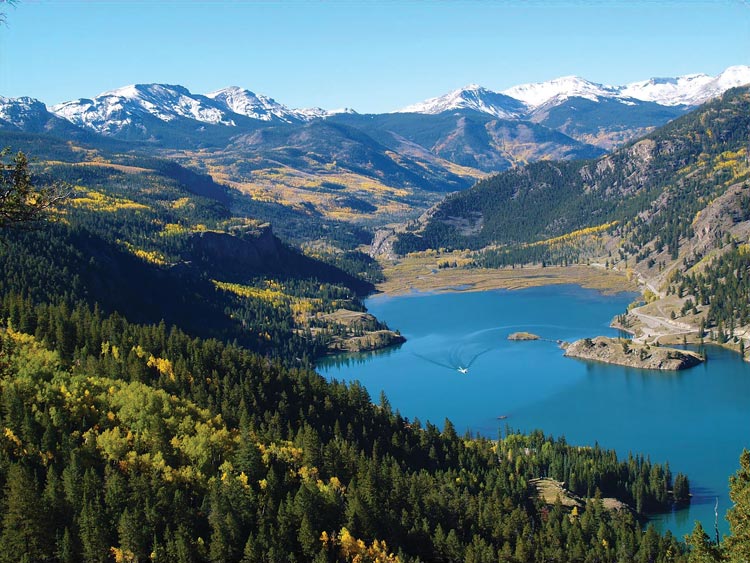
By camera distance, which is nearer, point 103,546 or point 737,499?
point 737,499

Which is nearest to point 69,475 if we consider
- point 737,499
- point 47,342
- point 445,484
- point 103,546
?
point 103,546

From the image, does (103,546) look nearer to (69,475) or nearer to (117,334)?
(69,475)

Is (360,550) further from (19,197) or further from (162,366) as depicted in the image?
(19,197)

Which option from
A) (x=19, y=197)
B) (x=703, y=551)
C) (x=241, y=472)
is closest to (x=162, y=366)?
(x=241, y=472)

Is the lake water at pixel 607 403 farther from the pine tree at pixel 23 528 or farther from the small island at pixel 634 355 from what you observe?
the pine tree at pixel 23 528

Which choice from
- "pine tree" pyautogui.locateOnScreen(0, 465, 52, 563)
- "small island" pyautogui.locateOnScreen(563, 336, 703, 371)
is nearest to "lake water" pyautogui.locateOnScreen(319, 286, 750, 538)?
Result: "small island" pyautogui.locateOnScreen(563, 336, 703, 371)

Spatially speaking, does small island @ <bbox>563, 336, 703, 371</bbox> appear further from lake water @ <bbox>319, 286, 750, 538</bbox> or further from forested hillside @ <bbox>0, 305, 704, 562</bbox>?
forested hillside @ <bbox>0, 305, 704, 562</bbox>
